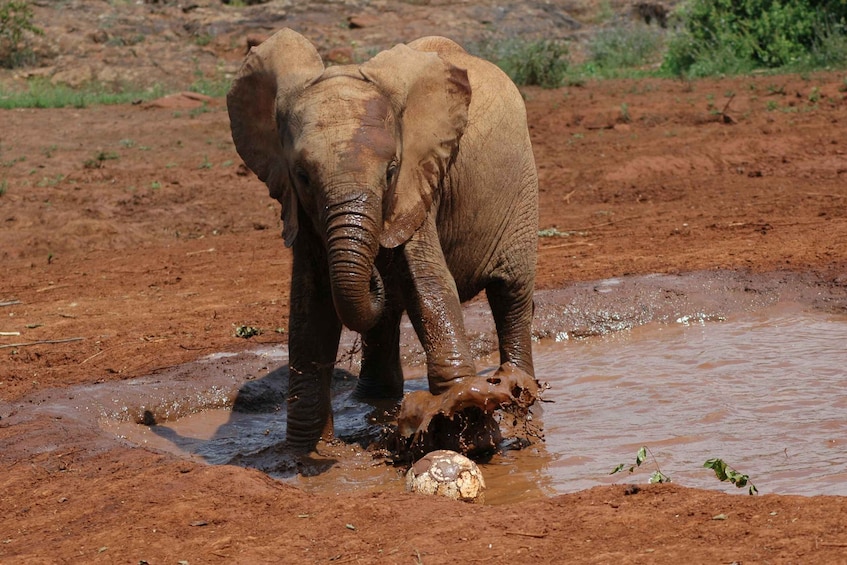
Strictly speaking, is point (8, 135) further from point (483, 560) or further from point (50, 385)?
point (483, 560)

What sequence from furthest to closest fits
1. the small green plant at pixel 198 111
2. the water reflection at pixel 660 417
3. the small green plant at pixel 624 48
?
the small green plant at pixel 624 48, the small green plant at pixel 198 111, the water reflection at pixel 660 417

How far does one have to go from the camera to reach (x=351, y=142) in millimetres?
5277

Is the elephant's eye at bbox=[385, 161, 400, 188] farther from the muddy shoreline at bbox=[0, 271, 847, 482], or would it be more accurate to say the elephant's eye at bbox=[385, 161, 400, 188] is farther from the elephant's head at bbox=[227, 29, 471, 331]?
the muddy shoreline at bbox=[0, 271, 847, 482]

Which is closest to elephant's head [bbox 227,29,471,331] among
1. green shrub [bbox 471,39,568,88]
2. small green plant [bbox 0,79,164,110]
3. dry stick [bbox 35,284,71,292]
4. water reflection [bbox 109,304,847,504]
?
water reflection [bbox 109,304,847,504]

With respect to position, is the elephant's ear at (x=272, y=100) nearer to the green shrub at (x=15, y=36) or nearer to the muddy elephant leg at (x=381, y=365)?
the muddy elephant leg at (x=381, y=365)

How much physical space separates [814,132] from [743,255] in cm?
531

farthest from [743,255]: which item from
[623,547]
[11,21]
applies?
[11,21]

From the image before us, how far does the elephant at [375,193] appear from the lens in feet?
17.3

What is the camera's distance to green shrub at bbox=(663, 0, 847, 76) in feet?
61.2

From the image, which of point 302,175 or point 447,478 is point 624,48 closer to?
point 302,175

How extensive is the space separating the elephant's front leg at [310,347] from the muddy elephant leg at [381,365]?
94cm

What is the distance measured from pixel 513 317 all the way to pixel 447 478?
2.09 meters

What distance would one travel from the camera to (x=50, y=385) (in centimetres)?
752

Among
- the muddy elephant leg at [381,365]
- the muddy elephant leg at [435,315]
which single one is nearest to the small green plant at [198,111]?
the muddy elephant leg at [381,365]
